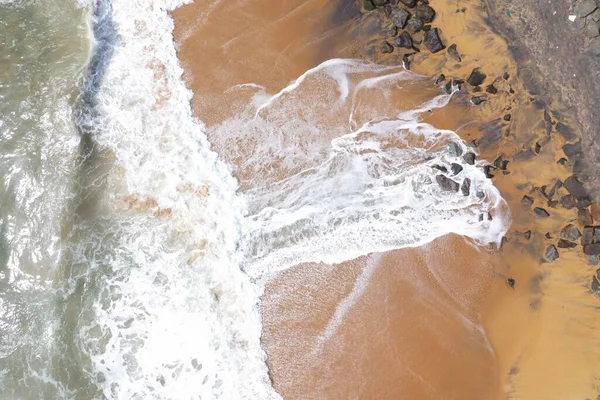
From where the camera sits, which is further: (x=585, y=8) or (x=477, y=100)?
(x=477, y=100)

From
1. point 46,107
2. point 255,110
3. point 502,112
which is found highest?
point 46,107

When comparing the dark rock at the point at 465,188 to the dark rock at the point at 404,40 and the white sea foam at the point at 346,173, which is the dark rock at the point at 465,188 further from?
the dark rock at the point at 404,40

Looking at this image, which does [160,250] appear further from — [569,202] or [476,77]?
[569,202]

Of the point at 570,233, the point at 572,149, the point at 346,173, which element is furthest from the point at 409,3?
the point at 570,233

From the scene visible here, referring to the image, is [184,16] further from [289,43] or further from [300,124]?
[300,124]

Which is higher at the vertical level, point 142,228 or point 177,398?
point 142,228

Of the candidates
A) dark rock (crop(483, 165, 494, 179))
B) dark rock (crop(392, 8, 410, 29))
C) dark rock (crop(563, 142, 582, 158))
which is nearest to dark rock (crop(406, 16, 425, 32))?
dark rock (crop(392, 8, 410, 29))

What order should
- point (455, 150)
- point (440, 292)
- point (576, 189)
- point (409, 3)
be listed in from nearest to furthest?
point (440, 292) < point (576, 189) < point (455, 150) < point (409, 3)

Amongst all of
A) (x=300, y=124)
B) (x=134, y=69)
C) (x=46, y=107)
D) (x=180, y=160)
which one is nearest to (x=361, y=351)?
(x=300, y=124)
